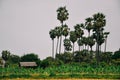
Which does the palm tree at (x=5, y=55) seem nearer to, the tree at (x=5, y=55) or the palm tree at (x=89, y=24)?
the tree at (x=5, y=55)

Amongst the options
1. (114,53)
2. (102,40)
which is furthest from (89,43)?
(114,53)

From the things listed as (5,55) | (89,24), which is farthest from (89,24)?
(5,55)

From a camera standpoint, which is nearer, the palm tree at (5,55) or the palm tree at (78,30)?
the palm tree at (78,30)

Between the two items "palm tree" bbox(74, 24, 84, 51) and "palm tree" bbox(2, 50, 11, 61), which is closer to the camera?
"palm tree" bbox(74, 24, 84, 51)

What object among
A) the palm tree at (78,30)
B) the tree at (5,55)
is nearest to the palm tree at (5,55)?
the tree at (5,55)

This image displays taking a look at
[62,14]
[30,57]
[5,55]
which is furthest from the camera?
[5,55]

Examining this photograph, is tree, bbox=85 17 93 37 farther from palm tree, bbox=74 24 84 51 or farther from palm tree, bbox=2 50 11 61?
palm tree, bbox=2 50 11 61

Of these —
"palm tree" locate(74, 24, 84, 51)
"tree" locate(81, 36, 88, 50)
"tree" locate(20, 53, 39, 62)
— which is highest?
"palm tree" locate(74, 24, 84, 51)

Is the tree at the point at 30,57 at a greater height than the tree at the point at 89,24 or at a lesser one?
lesser

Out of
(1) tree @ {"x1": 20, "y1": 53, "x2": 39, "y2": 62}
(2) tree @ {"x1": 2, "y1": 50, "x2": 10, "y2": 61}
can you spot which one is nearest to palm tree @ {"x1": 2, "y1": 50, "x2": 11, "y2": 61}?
(2) tree @ {"x1": 2, "y1": 50, "x2": 10, "y2": 61}

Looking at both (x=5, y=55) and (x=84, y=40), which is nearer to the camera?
(x=84, y=40)

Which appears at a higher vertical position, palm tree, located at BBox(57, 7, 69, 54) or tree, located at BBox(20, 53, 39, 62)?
palm tree, located at BBox(57, 7, 69, 54)

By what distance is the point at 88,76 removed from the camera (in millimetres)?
55125

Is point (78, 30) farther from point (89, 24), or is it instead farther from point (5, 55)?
point (5, 55)
